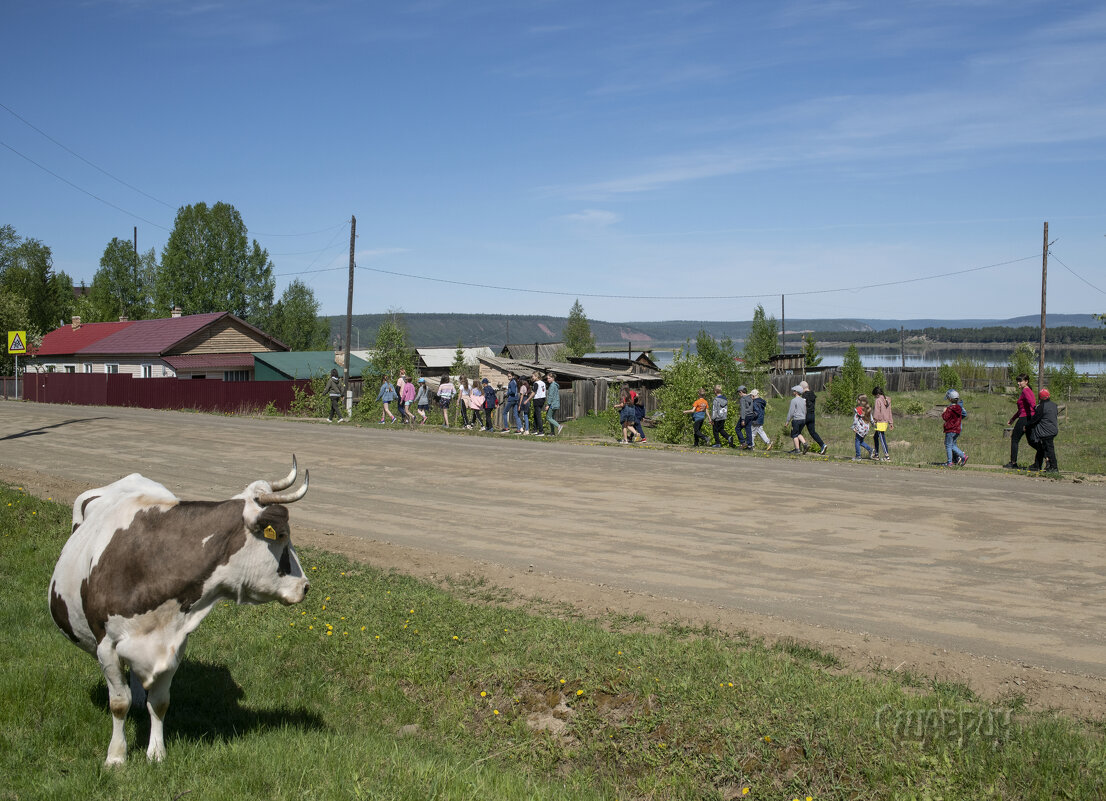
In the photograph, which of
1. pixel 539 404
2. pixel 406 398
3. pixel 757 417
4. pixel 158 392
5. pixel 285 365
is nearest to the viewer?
pixel 757 417

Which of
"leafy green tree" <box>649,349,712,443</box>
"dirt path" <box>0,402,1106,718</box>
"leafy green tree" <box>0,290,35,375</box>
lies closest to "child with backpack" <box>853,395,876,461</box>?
"dirt path" <box>0,402,1106,718</box>

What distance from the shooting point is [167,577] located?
501 cm

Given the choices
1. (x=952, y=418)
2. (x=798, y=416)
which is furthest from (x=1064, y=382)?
(x=952, y=418)

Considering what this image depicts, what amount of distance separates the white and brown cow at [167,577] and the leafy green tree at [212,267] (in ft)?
269

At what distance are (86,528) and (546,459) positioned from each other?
52.8 feet

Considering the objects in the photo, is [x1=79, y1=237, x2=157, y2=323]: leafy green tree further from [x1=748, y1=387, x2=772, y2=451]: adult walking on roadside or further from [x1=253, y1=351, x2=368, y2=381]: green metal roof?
[x1=748, y1=387, x2=772, y2=451]: adult walking on roadside

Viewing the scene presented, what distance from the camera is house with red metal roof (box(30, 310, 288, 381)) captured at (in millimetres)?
48469

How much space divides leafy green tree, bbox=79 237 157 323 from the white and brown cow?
89.0 meters

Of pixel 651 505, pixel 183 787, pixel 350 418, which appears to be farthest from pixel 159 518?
pixel 350 418

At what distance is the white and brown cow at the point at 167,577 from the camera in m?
5.01

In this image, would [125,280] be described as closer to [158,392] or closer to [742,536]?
[158,392]

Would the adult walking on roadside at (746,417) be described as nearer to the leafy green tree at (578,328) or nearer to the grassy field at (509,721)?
the grassy field at (509,721)

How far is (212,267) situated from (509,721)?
84719 millimetres

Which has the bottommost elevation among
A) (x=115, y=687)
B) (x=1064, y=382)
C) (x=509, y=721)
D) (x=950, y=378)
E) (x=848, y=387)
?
(x=509, y=721)
